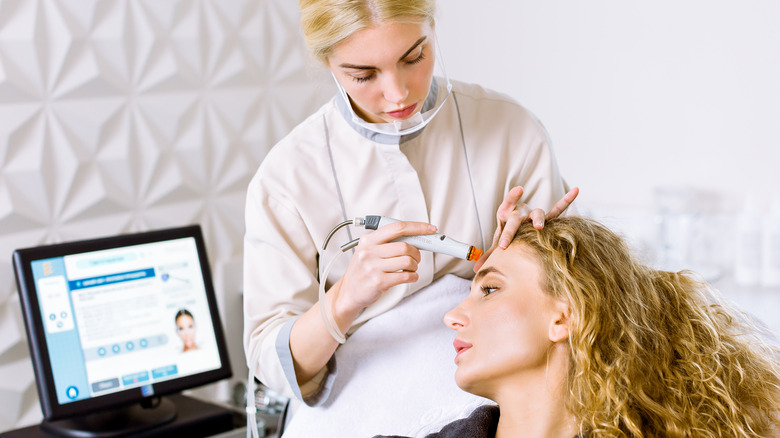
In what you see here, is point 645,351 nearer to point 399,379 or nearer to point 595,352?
point 595,352

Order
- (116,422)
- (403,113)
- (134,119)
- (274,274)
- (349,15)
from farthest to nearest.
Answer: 1. (134,119)
2. (116,422)
3. (274,274)
4. (403,113)
5. (349,15)

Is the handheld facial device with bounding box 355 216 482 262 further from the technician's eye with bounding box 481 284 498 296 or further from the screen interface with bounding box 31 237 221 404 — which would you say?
the screen interface with bounding box 31 237 221 404

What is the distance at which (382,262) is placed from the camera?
1.28m

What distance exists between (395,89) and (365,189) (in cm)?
29

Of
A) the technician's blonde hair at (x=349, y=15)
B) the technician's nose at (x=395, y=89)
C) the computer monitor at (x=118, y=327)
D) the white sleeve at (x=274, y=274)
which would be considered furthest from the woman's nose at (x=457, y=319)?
the computer monitor at (x=118, y=327)

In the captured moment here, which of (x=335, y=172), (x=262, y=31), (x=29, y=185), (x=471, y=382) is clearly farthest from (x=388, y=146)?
(x=262, y=31)

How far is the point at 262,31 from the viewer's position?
278 cm

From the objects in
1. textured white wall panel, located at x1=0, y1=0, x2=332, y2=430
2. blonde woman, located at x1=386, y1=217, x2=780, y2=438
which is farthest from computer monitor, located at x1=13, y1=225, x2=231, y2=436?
blonde woman, located at x1=386, y1=217, x2=780, y2=438

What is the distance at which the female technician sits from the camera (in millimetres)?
1399

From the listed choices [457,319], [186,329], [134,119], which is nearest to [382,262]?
[457,319]

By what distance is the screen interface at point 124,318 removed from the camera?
6.10ft

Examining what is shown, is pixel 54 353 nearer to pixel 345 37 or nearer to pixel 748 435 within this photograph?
pixel 345 37

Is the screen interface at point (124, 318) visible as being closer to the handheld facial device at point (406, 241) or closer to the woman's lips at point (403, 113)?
the handheld facial device at point (406, 241)

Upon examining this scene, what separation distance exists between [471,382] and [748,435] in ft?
1.52
